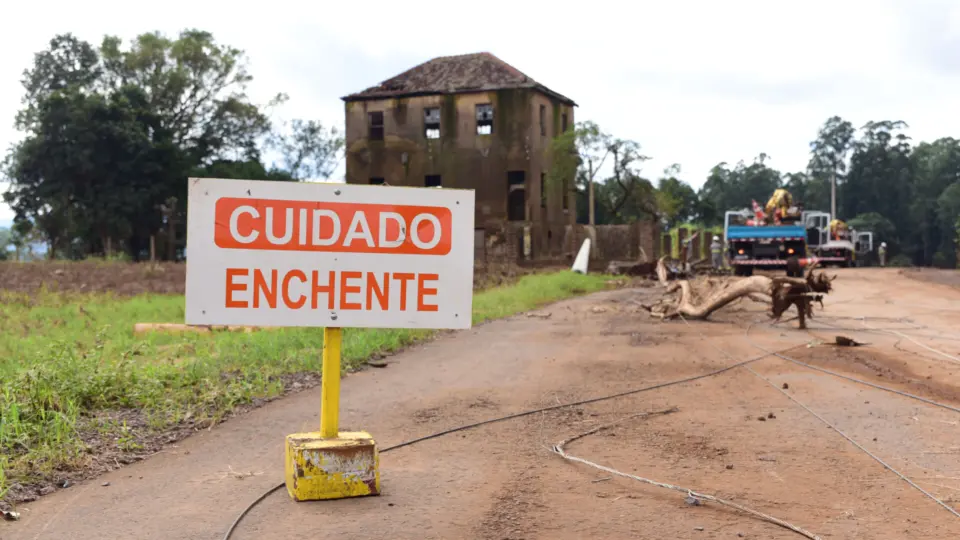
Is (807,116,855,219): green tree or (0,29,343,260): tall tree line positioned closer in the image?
(0,29,343,260): tall tree line

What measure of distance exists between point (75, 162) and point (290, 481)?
45584mm

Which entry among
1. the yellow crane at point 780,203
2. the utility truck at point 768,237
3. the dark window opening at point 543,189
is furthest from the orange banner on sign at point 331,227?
the dark window opening at point 543,189

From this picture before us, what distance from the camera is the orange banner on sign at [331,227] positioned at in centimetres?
491

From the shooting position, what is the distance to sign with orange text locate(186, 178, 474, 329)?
488cm

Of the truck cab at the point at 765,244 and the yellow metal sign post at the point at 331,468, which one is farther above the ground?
the truck cab at the point at 765,244

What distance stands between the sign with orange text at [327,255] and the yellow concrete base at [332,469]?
0.67 m

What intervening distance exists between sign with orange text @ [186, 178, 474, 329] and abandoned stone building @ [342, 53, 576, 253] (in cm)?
3676

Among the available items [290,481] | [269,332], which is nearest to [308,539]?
[290,481]

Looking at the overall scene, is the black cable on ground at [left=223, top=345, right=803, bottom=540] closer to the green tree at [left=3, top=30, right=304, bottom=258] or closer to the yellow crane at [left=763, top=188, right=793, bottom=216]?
the yellow crane at [left=763, top=188, right=793, bottom=216]

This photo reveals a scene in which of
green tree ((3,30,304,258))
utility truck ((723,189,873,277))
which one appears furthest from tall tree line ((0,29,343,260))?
utility truck ((723,189,873,277))

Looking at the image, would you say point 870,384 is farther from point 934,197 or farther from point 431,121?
point 934,197

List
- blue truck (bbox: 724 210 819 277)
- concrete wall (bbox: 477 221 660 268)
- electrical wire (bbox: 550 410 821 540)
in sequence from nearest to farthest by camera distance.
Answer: electrical wire (bbox: 550 410 821 540)
blue truck (bbox: 724 210 819 277)
concrete wall (bbox: 477 221 660 268)

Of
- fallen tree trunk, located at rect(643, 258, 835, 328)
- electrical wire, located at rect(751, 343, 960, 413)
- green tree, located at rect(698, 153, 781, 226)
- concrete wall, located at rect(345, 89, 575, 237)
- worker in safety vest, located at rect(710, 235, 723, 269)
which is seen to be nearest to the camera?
electrical wire, located at rect(751, 343, 960, 413)

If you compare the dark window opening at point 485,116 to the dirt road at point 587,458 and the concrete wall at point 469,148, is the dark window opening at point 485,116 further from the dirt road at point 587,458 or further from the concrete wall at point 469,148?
the dirt road at point 587,458
